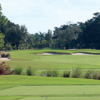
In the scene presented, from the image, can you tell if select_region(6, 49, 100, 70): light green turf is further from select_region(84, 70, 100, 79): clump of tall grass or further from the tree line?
the tree line

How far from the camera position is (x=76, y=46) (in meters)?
88.9

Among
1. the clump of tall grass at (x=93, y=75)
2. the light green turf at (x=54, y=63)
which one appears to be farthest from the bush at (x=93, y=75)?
the light green turf at (x=54, y=63)

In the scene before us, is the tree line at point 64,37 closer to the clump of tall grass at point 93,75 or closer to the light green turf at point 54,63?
the light green turf at point 54,63

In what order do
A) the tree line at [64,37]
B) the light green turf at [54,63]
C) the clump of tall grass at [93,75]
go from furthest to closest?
the tree line at [64,37] → the light green turf at [54,63] → the clump of tall grass at [93,75]

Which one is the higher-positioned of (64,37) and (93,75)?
(64,37)

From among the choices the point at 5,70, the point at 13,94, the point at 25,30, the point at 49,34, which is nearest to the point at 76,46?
the point at 49,34

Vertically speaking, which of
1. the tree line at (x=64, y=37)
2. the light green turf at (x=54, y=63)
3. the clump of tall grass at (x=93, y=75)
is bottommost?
the light green turf at (x=54, y=63)

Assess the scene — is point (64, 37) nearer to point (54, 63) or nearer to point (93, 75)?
point (54, 63)

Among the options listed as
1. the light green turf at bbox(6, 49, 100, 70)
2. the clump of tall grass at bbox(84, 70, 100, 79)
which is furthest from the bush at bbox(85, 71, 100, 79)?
the light green turf at bbox(6, 49, 100, 70)

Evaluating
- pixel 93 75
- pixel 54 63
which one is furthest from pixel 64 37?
pixel 93 75

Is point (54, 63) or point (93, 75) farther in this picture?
point (54, 63)

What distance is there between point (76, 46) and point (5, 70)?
72797 mm

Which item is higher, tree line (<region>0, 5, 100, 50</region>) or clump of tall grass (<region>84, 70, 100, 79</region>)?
tree line (<region>0, 5, 100, 50</region>)

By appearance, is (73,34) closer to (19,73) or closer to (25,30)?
(25,30)
